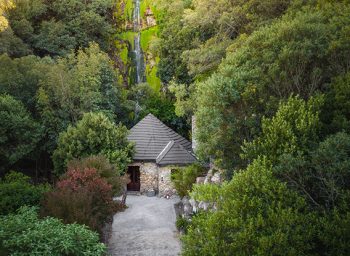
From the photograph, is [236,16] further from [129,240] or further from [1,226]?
[1,226]

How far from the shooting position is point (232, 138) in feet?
45.7

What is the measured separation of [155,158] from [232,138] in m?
10.3

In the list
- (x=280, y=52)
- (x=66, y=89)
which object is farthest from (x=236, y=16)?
(x=66, y=89)

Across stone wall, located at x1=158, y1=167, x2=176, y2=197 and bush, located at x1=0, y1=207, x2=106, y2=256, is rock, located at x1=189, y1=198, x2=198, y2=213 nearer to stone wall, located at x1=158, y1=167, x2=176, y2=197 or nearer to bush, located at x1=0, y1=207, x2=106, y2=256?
stone wall, located at x1=158, y1=167, x2=176, y2=197

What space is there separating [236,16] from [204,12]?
199 cm

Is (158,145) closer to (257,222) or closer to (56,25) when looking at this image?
(56,25)

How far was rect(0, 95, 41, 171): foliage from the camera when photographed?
2088cm

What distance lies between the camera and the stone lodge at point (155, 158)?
2316cm

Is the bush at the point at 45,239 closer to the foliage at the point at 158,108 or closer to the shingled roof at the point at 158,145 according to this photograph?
the shingled roof at the point at 158,145

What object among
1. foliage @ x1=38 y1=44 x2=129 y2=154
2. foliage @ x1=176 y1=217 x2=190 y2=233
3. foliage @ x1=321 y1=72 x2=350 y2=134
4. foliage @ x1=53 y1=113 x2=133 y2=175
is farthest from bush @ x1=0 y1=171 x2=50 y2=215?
foliage @ x1=321 y1=72 x2=350 y2=134

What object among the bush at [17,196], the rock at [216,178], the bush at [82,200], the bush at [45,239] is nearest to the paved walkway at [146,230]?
the bush at [82,200]

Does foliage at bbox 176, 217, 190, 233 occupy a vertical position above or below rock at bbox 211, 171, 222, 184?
below

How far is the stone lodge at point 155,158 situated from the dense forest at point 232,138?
1980 mm

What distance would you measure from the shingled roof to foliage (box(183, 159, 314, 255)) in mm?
13014
